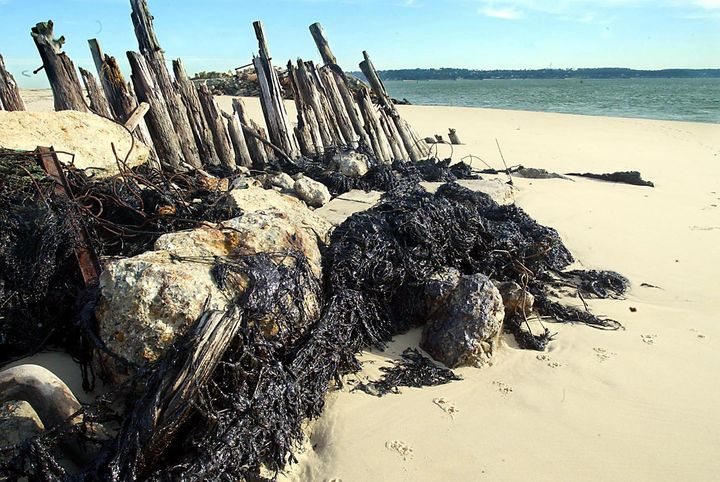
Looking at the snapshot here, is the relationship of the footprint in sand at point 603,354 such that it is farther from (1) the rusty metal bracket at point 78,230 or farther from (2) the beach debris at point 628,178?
(2) the beach debris at point 628,178

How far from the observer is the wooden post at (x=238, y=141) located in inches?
264

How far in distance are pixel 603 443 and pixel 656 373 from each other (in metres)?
0.92

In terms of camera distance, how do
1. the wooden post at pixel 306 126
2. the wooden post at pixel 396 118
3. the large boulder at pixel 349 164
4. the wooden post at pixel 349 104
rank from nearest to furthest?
1. the large boulder at pixel 349 164
2. the wooden post at pixel 306 126
3. the wooden post at pixel 349 104
4. the wooden post at pixel 396 118

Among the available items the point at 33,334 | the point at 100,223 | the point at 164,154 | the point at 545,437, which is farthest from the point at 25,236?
the point at 545,437

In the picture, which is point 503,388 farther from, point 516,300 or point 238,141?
point 238,141

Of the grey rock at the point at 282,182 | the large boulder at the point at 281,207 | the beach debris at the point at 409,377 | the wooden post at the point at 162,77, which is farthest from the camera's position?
the wooden post at the point at 162,77

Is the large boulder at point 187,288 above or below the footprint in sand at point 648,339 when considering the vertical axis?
above

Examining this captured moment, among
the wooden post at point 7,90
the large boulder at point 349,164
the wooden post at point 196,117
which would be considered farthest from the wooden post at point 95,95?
the large boulder at point 349,164

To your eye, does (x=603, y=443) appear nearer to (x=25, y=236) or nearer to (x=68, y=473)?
(x=68, y=473)

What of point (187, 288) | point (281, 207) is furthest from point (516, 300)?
point (187, 288)

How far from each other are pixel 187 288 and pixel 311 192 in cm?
316

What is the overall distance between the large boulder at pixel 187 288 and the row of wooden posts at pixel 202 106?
2.70 m

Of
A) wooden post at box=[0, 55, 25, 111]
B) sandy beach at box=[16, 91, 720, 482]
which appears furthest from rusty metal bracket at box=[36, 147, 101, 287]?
wooden post at box=[0, 55, 25, 111]

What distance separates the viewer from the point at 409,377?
3.18 metres
